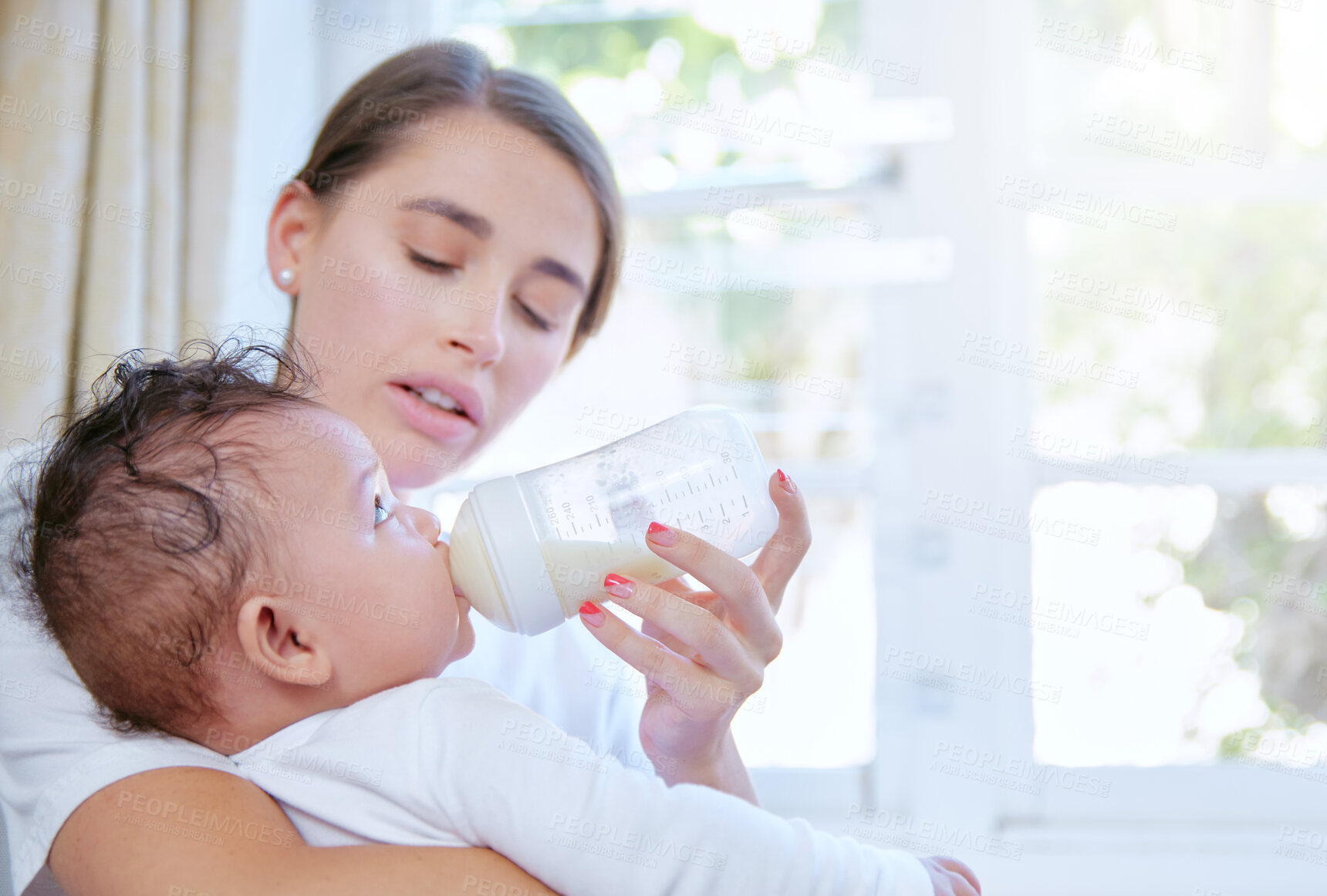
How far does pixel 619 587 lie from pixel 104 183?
43.3 inches

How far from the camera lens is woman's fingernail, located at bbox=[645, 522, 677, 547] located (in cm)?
74

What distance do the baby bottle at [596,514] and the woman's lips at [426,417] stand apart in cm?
26

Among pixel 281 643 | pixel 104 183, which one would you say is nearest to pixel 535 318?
pixel 281 643

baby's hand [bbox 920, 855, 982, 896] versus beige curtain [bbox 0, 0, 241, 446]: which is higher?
beige curtain [bbox 0, 0, 241, 446]

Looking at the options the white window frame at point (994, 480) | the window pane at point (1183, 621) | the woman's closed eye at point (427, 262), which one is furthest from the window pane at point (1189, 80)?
the woman's closed eye at point (427, 262)

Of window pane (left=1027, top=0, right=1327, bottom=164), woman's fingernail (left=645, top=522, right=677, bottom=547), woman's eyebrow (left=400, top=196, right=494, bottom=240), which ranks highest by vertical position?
window pane (left=1027, top=0, right=1327, bottom=164)

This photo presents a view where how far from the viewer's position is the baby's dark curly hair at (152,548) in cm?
69

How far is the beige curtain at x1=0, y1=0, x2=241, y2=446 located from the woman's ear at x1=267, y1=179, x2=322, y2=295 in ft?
1.06

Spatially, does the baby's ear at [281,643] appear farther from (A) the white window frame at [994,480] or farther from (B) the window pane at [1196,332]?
(B) the window pane at [1196,332]

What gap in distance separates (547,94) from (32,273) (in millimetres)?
769

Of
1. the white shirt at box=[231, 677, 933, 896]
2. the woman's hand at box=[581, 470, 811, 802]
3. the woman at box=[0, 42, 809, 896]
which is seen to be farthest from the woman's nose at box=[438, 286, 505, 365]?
the white shirt at box=[231, 677, 933, 896]

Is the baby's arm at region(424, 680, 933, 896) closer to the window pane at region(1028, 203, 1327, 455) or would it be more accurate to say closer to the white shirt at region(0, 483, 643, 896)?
the white shirt at region(0, 483, 643, 896)

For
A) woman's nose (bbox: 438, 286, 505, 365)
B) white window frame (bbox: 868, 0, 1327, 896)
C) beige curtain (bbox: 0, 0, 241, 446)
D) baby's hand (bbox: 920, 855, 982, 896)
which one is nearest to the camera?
baby's hand (bbox: 920, 855, 982, 896)

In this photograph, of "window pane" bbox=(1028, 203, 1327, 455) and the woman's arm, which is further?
"window pane" bbox=(1028, 203, 1327, 455)
